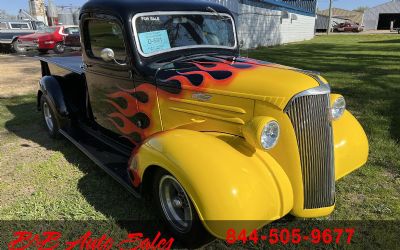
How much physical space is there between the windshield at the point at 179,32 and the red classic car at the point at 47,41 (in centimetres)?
1468

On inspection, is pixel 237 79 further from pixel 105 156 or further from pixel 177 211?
pixel 105 156

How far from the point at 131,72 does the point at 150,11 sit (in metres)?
0.60

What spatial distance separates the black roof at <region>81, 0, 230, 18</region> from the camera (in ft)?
11.0

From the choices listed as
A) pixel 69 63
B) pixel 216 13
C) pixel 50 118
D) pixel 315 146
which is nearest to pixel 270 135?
pixel 315 146

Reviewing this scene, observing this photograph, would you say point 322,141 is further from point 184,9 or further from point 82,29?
point 82,29

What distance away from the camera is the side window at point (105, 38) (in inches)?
136

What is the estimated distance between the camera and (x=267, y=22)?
21781 mm

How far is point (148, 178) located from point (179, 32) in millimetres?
1447

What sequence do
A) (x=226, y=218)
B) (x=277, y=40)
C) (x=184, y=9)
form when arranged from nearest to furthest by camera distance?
(x=226, y=218), (x=184, y=9), (x=277, y=40)

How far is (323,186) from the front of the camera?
2.71m

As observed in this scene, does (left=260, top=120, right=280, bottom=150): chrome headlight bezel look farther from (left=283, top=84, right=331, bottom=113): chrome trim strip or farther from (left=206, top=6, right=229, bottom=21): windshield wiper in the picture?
(left=206, top=6, right=229, bottom=21): windshield wiper

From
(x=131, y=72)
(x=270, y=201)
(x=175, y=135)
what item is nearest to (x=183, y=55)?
(x=131, y=72)

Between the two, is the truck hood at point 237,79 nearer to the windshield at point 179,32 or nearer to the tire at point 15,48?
the windshield at point 179,32

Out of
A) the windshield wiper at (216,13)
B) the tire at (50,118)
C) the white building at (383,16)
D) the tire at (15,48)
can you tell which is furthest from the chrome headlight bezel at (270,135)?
the white building at (383,16)
